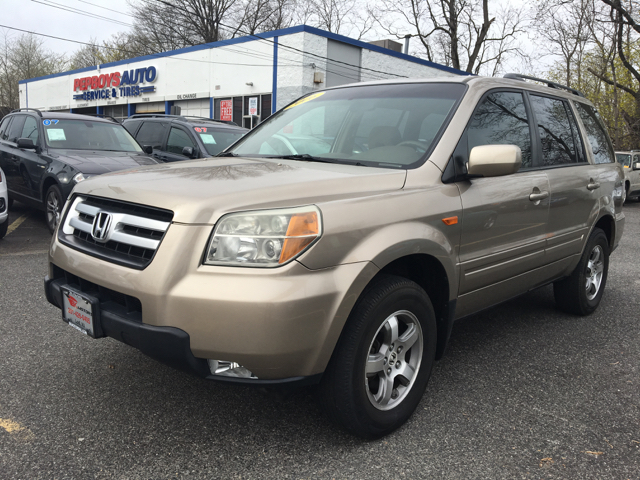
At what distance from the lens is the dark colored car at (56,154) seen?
6914mm

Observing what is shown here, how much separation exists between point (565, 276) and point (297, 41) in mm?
17582

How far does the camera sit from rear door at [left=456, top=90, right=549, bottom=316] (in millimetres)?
3008

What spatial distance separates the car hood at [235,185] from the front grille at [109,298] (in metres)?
0.41

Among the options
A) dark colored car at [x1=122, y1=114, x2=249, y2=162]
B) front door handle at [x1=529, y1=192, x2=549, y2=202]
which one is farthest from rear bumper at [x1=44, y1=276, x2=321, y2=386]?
dark colored car at [x1=122, y1=114, x2=249, y2=162]

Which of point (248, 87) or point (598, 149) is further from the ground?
point (248, 87)

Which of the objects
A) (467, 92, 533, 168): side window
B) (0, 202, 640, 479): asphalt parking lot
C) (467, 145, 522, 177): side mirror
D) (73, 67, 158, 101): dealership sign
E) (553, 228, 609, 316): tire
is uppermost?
(73, 67, 158, 101): dealership sign

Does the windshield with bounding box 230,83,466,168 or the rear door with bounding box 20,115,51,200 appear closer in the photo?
the windshield with bounding box 230,83,466,168

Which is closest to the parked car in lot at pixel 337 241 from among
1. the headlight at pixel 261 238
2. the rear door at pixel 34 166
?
the headlight at pixel 261 238

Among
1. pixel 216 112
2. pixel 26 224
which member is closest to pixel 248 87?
pixel 216 112

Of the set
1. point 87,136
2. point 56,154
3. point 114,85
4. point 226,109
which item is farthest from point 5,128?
point 114,85

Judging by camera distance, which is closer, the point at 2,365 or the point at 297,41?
the point at 2,365

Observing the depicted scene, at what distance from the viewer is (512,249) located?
11.0 ft

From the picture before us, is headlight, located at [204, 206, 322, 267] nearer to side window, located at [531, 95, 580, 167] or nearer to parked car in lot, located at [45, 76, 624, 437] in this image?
parked car in lot, located at [45, 76, 624, 437]

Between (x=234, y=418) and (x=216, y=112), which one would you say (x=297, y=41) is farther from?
(x=234, y=418)
